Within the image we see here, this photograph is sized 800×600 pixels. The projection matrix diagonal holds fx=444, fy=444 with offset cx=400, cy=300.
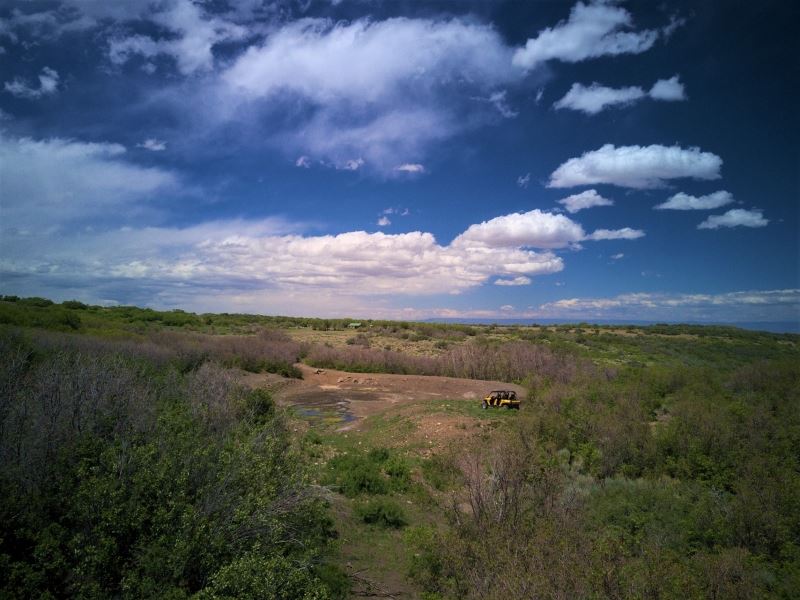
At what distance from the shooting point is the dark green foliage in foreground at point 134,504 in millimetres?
4762

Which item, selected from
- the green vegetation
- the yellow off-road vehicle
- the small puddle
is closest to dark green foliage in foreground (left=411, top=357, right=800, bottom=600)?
the green vegetation

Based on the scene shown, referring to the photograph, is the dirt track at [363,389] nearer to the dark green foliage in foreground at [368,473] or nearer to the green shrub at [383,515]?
the dark green foliage in foreground at [368,473]

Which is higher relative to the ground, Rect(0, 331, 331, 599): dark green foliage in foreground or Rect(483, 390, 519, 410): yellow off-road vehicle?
Rect(0, 331, 331, 599): dark green foliage in foreground

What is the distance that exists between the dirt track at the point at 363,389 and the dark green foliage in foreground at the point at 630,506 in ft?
32.4

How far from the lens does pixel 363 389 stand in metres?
30.2

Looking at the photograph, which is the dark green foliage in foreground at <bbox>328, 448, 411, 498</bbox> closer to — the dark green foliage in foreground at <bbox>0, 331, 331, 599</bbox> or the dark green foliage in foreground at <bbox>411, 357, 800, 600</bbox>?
the dark green foliage in foreground at <bbox>411, 357, 800, 600</bbox>

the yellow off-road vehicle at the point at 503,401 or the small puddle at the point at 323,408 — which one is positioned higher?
the yellow off-road vehicle at the point at 503,401

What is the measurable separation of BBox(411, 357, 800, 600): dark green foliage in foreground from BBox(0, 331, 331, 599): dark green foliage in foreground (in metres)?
2.58

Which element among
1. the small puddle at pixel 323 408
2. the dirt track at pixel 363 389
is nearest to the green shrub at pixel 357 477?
the small puddle at pixel 323 408

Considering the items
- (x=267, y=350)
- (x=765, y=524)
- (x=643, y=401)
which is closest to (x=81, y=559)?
(x=765, y=524)

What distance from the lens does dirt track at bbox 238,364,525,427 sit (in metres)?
25.2

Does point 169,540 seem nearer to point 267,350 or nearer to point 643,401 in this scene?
point 643,401

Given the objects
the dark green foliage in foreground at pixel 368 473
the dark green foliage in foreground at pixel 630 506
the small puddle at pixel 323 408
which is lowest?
the small puddle at pixel 323 408

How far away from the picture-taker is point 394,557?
9.64 metres
